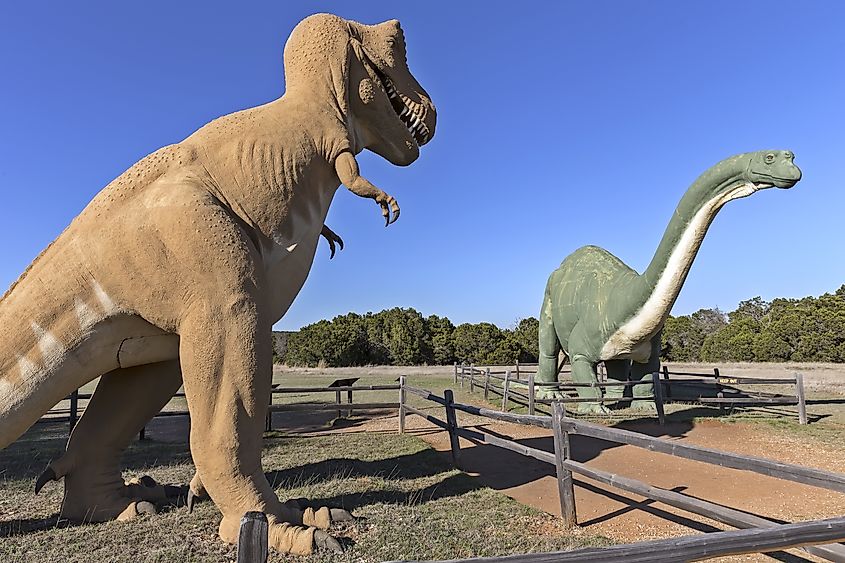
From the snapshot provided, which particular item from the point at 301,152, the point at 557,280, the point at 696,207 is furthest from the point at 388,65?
the point at 557,280

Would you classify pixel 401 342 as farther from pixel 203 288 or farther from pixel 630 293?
pixel 203 288

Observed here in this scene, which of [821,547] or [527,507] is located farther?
[527,507]

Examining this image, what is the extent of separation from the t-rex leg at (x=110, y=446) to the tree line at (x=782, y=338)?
28895 mm

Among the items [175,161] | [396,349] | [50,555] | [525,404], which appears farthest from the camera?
[396,349]

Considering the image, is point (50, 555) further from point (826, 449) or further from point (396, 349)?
point (396, 349)

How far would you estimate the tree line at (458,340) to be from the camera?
28047mm

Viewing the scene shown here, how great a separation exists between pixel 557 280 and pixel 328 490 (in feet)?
28.2

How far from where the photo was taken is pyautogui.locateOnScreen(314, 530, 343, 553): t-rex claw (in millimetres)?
3240

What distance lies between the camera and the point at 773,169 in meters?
6.44

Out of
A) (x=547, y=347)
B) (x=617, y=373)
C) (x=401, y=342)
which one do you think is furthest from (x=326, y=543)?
(x=401, y=342)

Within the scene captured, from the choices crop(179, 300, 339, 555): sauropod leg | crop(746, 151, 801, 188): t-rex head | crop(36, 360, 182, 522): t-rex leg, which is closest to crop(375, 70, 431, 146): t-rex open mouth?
crop(179, 300, 339, 555): sauropod leg

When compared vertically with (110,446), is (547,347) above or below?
above

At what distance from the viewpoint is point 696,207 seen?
23.1 ft

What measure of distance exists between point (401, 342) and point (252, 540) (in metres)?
29.8
